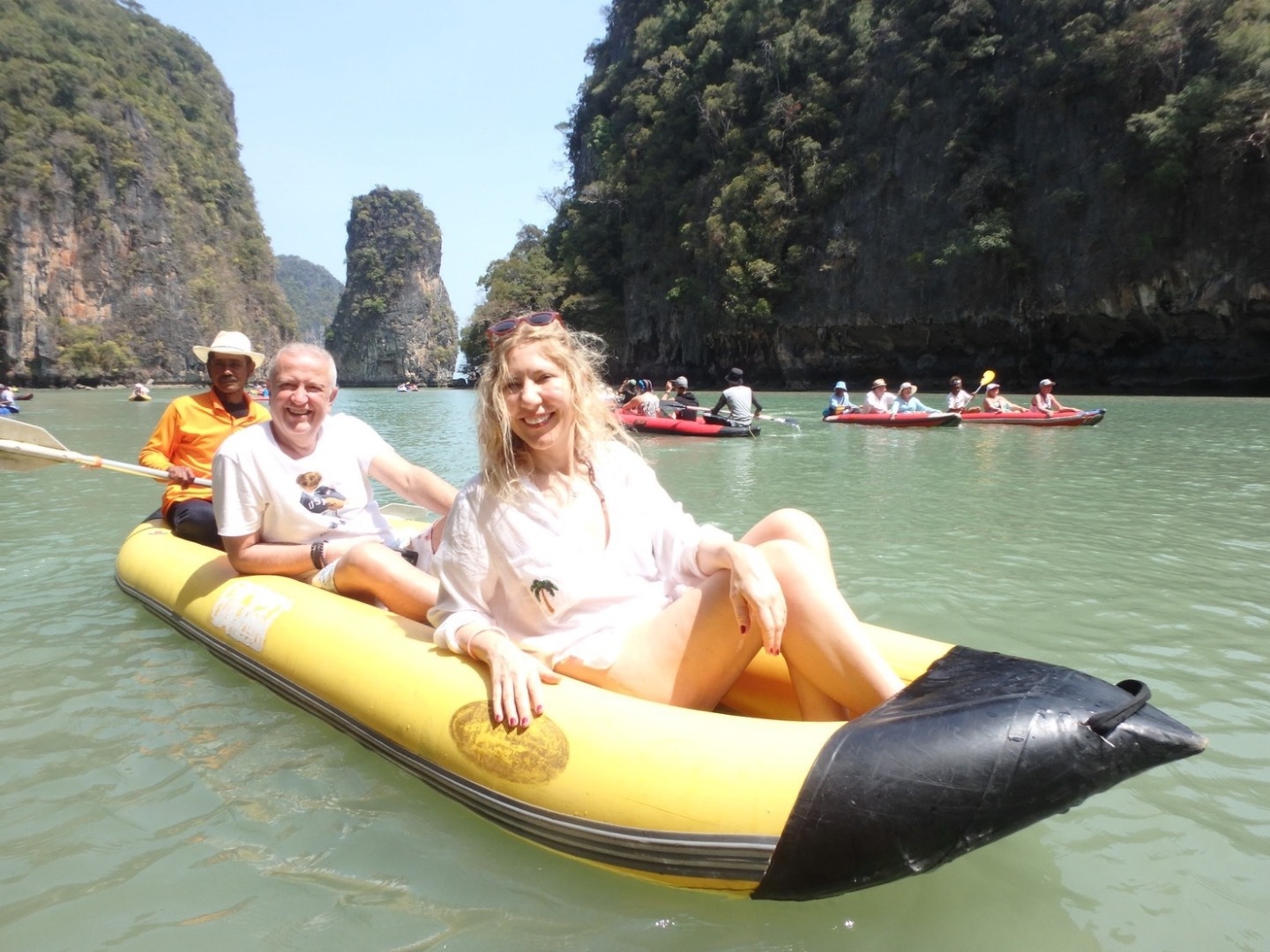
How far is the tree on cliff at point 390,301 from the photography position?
91.9 metres

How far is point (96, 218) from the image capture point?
178 ft

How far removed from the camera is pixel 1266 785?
7.71 feet

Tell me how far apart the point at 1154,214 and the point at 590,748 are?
27.7 m

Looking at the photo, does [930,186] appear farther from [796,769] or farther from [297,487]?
[796,769]

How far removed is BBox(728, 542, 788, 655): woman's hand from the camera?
6.18 feet

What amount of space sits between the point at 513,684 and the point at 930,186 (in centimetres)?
3164

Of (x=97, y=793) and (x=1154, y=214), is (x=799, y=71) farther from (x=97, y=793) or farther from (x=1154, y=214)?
(x=97, y=793)

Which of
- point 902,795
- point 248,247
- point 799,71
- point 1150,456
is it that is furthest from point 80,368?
point 902,795

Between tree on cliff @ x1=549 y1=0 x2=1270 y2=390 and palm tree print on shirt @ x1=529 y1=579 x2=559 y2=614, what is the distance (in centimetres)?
2599

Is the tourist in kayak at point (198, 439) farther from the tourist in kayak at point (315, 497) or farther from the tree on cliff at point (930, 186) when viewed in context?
the tree on cliff at point (930, 186)

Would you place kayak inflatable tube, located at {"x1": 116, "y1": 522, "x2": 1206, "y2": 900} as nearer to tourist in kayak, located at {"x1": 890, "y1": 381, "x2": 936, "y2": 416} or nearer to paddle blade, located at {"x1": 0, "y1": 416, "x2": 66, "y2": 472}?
paddle blade, located at {"x1": 0, "y1": 416, "x2": 66, "y2": 472}

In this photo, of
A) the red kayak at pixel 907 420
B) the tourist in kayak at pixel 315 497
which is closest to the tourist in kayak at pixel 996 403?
the red kayak at pixel 907 420

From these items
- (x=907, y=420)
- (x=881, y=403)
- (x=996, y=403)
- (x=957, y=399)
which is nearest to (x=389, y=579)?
(x=907, y=420)

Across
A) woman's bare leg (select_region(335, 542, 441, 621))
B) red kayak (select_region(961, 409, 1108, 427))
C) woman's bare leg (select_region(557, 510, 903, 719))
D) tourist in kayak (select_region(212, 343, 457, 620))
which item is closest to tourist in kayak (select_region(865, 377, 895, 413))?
red kayak (select_region(961, 409, 1108, 427))
